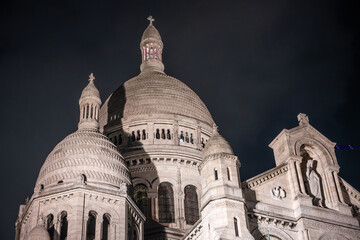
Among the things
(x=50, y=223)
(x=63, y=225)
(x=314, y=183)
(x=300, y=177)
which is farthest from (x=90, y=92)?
(x=314, y=183)

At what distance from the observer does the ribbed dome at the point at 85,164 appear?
38531 millimetres

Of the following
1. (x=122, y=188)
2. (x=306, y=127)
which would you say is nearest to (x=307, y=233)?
(x=306, y=127)

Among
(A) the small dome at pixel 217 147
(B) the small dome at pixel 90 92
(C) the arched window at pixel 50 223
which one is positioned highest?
(B) the small dome at pixel 90 92

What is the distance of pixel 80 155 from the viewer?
3944cm

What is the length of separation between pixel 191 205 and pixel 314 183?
1232 centimetres

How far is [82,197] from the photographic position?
36844 millimetres

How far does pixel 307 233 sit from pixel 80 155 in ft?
48.6

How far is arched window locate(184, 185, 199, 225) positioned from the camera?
47.2 meters

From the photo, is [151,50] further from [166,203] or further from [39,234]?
[39,234]

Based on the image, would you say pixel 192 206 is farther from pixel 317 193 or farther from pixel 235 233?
pixel 235 233

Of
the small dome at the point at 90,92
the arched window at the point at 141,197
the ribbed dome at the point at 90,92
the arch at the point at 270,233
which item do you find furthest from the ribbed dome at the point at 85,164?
the arch at the point at 270,233

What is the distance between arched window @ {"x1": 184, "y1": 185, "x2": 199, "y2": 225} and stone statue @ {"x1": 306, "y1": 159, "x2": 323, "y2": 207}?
11529mm

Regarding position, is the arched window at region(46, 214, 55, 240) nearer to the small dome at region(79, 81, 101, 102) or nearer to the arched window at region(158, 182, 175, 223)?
the arched window at region(158, 182, 175, 223)

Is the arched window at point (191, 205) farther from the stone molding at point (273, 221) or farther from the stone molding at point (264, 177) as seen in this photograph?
the stone molding at point (273, 221)
